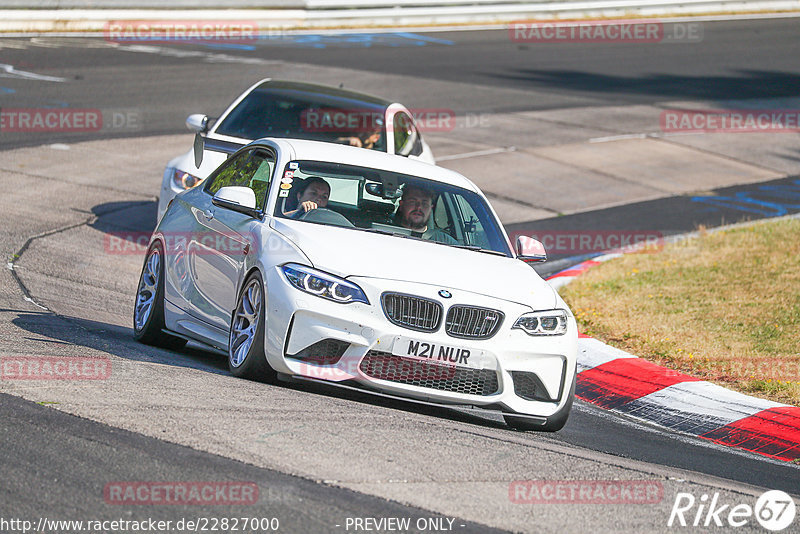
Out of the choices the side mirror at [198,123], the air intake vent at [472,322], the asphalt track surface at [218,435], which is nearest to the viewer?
the asphalt track surface at [218,435]

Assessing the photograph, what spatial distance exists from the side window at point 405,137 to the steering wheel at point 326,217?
5623 millimetres

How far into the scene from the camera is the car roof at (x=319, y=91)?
1397 centimetres

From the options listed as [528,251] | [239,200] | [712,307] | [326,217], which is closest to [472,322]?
[528,251]

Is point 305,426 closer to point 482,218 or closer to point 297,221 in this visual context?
point 297,221

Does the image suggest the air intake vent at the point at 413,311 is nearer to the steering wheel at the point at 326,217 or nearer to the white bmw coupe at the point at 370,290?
the white bmw coupe at the point at 370,290

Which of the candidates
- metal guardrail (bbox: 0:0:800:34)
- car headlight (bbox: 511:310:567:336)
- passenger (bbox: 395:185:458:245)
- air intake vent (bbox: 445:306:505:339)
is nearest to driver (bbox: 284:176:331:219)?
passenger (bbox: 395:185:458:245)

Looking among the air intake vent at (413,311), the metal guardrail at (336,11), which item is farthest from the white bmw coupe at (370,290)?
the metal guardrail at (336,11)

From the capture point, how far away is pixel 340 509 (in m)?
5.09

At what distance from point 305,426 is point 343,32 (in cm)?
2895

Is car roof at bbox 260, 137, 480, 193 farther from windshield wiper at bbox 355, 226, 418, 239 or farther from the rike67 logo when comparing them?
the rike67 logo

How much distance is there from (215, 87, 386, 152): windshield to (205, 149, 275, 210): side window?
4.06 metres

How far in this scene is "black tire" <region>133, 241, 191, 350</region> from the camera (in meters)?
8.80

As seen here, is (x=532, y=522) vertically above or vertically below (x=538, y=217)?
above

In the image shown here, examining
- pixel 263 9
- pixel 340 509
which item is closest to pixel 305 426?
pixel 340 509
